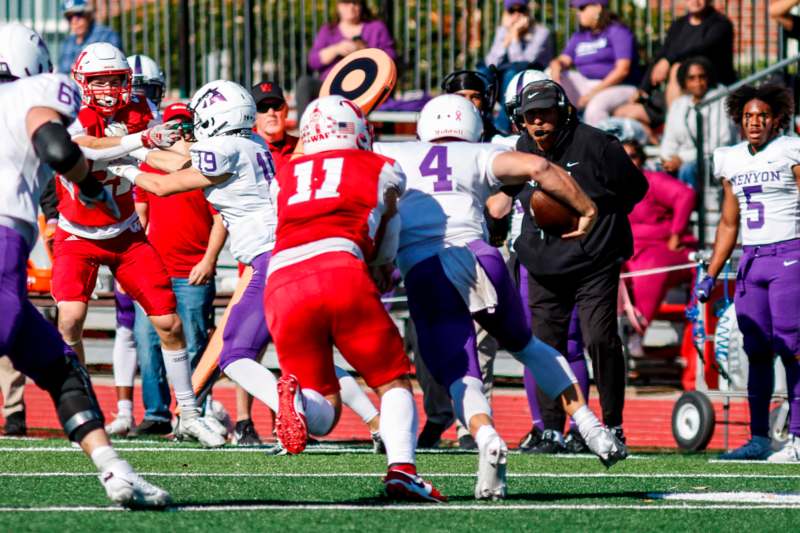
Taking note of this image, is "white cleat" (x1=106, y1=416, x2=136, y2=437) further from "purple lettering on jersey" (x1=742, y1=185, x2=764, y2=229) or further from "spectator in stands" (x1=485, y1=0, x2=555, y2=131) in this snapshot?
"spectator in stands" (x1=485, y1=0, x2=555, y2=131)

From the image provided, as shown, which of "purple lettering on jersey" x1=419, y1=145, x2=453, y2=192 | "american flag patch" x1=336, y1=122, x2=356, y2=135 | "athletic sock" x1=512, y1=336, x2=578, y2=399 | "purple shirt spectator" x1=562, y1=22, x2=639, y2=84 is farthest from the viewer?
"purple shirt spectator" x1=562, y1=22, x2=639, y2=84

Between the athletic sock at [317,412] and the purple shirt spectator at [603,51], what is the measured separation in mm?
9035

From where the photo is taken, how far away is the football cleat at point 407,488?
5918 millimetres

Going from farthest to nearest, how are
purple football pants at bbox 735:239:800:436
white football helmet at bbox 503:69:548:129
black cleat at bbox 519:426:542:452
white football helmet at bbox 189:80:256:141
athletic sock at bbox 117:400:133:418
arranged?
athletic sock at bbox 117:400:133:418 < white football helmet at bbox 503:69:548:129 < black cleat at bbox 519:426:542:452 < purple football pants at bbox 735:239:800:436 < white football helmet at bbox 189:80:256:141

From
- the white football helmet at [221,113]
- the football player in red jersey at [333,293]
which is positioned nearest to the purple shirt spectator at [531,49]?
the white football helmet at [221,113]

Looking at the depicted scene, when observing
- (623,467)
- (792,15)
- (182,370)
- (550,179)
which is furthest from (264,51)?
(550,179)

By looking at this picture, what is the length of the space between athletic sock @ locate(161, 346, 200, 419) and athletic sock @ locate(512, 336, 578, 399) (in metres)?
2.73

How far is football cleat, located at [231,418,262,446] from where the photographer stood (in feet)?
30.4

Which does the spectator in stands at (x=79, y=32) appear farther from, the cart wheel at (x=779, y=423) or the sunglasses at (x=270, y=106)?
the cart wheel at (x=779, y=423)

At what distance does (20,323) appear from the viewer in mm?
5465

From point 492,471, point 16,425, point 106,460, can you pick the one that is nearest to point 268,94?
Result: point 16,425

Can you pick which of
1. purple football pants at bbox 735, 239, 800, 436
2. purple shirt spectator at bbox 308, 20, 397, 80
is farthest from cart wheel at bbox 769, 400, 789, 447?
purple shirt spectator at bbox 308, 20, 397, 80

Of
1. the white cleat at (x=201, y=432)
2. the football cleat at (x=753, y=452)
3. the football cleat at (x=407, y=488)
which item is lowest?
the football cleat at (x=753, y=452)

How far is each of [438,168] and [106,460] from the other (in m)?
→ 1.93
